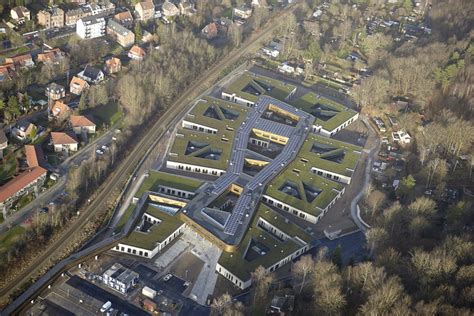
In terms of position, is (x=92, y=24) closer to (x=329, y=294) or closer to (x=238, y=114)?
(x=238, y=114)

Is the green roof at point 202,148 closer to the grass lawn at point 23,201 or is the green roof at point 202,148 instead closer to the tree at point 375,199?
the grass lawn at point 23,201

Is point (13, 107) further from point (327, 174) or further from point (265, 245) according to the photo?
point (327, 174)

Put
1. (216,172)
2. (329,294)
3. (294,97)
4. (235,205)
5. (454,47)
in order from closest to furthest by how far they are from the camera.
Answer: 1. (329,294)
2. (235,205)
3. (216,172)
4. (294,97)
5. (454,47)

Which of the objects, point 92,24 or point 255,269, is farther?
point 92,24

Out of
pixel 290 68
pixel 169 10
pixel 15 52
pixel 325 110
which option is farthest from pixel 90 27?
A: pixel 325 110

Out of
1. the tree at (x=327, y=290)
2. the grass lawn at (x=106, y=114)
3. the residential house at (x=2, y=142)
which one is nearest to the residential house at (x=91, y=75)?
the grass lawn at (x=106, y=114)

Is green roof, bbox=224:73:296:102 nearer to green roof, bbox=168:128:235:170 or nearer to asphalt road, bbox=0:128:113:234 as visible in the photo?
green roof, bbox=168:128:235:170

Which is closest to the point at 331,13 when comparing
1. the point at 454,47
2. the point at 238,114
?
the point at 454,47
